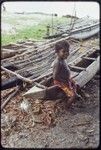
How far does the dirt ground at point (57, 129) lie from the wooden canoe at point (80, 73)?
35cm

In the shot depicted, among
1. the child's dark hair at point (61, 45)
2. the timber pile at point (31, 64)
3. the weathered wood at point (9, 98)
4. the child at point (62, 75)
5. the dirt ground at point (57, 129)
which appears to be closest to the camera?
the dirt ground at point (57, 129)

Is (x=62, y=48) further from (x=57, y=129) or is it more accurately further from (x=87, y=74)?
(x=87, y=74)

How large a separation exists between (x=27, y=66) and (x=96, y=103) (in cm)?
166

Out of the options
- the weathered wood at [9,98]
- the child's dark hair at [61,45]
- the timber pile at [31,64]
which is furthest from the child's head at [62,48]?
the weathered wood at [9,98]

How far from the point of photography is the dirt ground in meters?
4.03

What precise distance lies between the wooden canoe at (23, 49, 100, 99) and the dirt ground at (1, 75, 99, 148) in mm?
347

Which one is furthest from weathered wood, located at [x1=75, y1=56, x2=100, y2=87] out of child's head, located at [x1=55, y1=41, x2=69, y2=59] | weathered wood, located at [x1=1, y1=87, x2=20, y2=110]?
weathered wood, located at [x1=1, y1=87, x2=20, y2=110]

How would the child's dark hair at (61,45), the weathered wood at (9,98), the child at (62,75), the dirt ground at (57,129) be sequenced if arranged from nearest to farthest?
1. the dirt ground at (57,129)
2. the child's dark hair at (61,45)
3. the child at (62,75)
4. the weathered wood at (9,98)

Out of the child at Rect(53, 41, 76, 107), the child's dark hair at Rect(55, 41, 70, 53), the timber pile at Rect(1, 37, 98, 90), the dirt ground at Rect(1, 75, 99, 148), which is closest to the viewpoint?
the dirt ground at Rect(1, 75, 99, 148)

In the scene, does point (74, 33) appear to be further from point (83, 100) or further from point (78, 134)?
point (78, 134)

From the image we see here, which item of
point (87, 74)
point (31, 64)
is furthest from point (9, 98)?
point (87, 74)

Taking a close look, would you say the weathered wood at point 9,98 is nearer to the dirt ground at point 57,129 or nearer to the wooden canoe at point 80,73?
the dirt ground at point 57,129

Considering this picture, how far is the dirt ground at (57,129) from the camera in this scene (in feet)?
13.2

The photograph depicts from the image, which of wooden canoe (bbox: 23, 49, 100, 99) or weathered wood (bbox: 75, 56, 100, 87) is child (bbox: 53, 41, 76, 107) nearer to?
wooden canoe (bbox: 23, 49, 100, 99)
